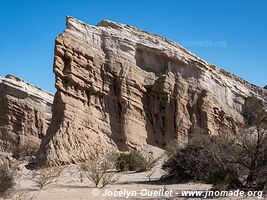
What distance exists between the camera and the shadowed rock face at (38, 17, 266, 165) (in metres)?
29.1

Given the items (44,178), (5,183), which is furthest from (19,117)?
(5,183)

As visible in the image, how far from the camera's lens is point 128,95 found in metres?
33.2

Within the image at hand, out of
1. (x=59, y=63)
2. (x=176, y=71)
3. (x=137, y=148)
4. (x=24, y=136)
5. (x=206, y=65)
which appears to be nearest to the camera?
(x=59, y=63)

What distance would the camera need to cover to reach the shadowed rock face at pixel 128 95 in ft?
95.6

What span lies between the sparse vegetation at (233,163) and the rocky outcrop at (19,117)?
32461 millimetres

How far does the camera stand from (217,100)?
3675 centimetres

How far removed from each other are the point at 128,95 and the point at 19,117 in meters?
20.6

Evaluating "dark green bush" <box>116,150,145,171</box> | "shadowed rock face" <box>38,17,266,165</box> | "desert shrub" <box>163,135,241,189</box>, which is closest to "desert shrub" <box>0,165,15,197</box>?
"desert shrub" <box>163,135,241,189</box>

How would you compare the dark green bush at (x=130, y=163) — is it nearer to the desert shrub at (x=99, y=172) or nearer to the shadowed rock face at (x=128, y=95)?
the desert shrub at (x=99, y=172)

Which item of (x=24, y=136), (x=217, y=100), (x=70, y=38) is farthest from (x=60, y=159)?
(x=24, y=136)

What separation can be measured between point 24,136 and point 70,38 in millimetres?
20668

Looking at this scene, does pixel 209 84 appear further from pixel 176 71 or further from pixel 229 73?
pixel 229 73

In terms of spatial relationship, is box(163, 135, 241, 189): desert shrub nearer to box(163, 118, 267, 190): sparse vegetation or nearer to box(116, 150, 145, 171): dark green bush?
box(163, 118, 267, 190): sparse vegetation

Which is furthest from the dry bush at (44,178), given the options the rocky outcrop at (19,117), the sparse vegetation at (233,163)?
the rocky outcrop at (19,117)
